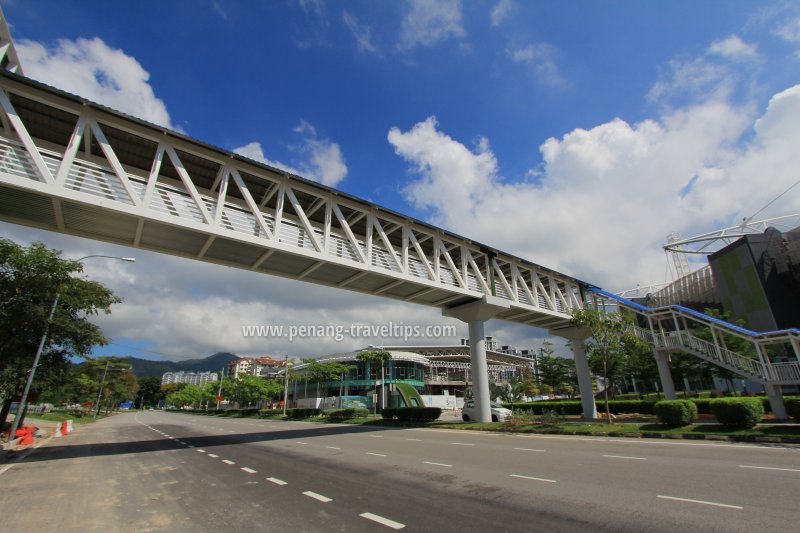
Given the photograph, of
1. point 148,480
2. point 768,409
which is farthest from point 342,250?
point 768,409

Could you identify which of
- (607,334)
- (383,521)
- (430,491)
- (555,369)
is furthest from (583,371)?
(383,521)

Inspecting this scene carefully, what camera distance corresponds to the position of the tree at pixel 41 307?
16750 millimetres

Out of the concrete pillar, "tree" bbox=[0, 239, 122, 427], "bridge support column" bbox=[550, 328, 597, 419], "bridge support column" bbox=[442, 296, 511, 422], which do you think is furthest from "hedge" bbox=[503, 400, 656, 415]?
"tree" bbox=[0, 239, 122, 427]

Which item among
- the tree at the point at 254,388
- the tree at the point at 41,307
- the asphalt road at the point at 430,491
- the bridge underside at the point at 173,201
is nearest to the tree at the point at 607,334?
the bridge underside at the point at 173,201

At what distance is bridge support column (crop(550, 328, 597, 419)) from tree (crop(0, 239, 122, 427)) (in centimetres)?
3242

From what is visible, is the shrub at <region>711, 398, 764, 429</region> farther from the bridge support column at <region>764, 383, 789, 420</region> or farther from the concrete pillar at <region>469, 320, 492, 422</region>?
the concrete pillar at <region>469, 320, 492, 422</region>

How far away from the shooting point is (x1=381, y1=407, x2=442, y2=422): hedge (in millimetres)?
30141

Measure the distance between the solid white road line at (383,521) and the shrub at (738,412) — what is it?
53.2ft

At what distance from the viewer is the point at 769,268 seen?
47.6 metres

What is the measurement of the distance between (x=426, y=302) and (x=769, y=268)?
5023 centimetres

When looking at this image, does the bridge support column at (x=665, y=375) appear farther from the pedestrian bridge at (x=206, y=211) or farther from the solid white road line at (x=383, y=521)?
the solid white road line at (x=383, y=521)

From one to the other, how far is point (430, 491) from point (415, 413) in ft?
80.2

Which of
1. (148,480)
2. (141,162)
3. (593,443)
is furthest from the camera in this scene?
(141,162)

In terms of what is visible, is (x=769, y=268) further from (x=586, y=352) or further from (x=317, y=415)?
(x=317, y=415)
